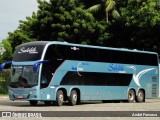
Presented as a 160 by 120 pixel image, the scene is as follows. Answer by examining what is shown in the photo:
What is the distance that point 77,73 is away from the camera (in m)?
28.1

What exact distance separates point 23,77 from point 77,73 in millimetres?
3635

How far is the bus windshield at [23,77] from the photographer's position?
25750 mm

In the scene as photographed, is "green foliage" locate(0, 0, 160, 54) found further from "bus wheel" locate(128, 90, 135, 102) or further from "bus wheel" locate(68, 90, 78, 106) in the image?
"bus wheel" locate(68, 90, 78, 106)

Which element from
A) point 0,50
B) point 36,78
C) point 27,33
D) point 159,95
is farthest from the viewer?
point 0,50

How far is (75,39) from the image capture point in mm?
45438

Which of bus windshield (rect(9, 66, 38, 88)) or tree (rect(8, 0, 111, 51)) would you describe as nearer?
bus windshield (rect(9, 66, 38, 88))

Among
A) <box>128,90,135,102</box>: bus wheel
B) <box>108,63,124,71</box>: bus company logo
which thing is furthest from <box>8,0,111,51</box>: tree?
<box>108,63,124,71</box>: bus company logo

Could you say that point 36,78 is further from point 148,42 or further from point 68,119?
point 148,42

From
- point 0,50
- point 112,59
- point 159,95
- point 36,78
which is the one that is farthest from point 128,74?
point 0,50

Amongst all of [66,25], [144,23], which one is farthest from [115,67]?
[66,25]

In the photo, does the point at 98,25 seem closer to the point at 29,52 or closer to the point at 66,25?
the point at 66,25

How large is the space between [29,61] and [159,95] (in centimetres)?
1383

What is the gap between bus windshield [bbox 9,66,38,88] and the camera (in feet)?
84.5

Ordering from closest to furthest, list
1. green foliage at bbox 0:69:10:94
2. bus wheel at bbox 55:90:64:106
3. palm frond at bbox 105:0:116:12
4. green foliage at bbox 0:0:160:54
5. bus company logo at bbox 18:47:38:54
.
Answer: bus company logo at bbox 18:47:38:54 → bus wheel at bbox 55:90:64:106 → green foliage at bbox 0:69:10:94 → green foliage at bbox 0:0:160:54 → palm frond at bbox 105:0:116:12
